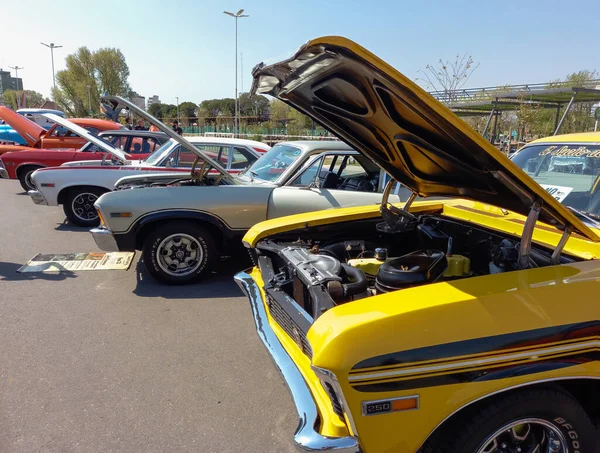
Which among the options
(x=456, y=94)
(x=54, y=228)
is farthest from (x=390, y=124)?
(x=456, y=94)

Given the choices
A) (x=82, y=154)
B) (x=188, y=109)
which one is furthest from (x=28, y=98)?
(x=82, y=154)

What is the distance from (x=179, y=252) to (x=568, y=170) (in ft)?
12.4

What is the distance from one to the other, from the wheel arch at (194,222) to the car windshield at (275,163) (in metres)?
1.06

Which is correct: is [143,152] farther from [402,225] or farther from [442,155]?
[442,155]

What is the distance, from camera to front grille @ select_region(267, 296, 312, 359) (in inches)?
84.1

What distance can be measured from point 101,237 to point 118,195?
1.58 feet

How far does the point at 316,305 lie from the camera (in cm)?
208

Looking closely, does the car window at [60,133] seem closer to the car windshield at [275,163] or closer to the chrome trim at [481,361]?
the car windshield at [275,163]

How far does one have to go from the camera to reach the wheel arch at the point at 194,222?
15.3 ft

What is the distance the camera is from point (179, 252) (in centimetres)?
486

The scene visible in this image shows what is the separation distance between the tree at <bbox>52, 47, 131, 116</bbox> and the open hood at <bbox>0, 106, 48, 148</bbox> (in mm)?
47798

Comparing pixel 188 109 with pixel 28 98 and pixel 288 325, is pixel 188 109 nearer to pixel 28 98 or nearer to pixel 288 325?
pixel 28 98

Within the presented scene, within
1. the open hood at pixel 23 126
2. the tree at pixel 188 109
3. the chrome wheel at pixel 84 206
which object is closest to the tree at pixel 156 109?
the tree at pixel 188 109

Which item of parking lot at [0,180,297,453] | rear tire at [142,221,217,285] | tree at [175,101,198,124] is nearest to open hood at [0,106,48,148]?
parking lot at [0,180,297,453]
